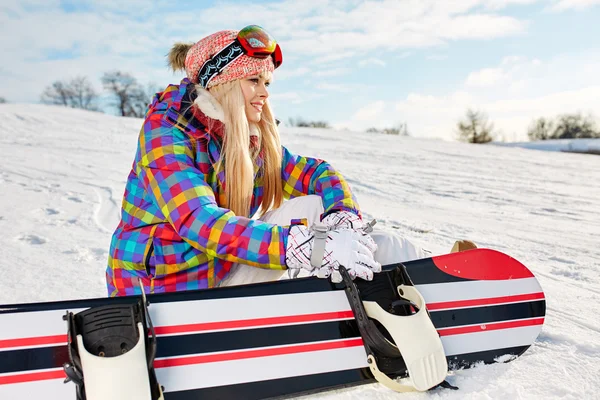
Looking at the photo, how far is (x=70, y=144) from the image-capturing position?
8.45 m

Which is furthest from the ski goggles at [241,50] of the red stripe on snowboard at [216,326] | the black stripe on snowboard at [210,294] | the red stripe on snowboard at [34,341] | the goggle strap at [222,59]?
the red stripe on snowboard at [34,341]

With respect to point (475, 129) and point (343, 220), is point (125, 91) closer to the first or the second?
point (475, 129)

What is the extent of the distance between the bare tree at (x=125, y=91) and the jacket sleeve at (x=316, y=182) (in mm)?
30944

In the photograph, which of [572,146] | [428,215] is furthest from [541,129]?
[428,215]

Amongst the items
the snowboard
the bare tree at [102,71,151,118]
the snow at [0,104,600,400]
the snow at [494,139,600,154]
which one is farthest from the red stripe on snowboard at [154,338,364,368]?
the bare tree at [102,71,151,118]

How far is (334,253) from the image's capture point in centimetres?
154

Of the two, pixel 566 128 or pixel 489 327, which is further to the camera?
pixel 566 128

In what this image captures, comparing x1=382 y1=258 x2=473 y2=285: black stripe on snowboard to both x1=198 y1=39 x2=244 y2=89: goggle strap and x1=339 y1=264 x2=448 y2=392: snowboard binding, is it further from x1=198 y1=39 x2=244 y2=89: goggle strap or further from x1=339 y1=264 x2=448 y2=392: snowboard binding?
x1=198 y1=39 x2=244 y2=89: goggle strap

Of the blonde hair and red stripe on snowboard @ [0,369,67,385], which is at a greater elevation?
the blonde hair

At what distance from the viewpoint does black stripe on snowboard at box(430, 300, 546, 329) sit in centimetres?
173

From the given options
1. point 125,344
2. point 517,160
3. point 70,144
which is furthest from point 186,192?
point 517,160

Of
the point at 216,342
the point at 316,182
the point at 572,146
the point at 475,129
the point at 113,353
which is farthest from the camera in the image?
the point at 475,129

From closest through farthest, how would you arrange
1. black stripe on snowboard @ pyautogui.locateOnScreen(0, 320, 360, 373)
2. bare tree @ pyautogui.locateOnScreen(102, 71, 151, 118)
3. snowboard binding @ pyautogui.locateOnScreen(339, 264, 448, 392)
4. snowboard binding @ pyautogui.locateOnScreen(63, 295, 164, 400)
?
snowboard binding @ pyautogui.locateOnScreen(63, 295, 164, 400), black stripe on snowboard @ pyautogui.locateOnScreen(0, 320, 360, 373), snowboard binding @ pyautogui.locateOnScreen(339, 264, 448, 392), bare tree @ pyautogui.locateOnScreen(102, 71, 151, 118)

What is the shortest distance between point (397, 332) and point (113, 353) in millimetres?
830
